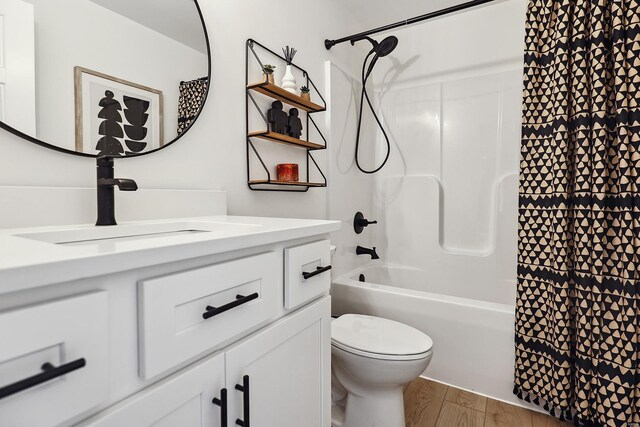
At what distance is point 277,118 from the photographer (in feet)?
5.12

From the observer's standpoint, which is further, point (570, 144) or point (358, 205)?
point (358, 205)

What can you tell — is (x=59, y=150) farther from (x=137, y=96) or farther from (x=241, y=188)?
(x=241, y=188)

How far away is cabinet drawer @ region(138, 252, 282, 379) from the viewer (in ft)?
1.65

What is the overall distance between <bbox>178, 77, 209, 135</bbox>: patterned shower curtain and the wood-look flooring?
154cm

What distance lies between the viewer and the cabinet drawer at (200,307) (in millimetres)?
503

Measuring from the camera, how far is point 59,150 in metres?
0.86

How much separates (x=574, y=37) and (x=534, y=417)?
65.1 inches

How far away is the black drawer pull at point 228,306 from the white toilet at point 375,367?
2.47ft

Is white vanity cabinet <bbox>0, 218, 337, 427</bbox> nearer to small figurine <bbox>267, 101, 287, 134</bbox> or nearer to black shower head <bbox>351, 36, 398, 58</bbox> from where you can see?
small figurine <bbox>267, 101, 287, 134</bbox>

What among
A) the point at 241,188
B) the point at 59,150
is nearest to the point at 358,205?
the point at 241,188

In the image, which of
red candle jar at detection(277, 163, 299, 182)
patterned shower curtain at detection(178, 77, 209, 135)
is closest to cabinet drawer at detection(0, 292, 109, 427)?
patterned shower curtain at detection(178, 77, 209, 135)

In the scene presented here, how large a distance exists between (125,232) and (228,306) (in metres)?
0.41

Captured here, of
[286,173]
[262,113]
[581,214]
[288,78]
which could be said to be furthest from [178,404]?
[581,214]

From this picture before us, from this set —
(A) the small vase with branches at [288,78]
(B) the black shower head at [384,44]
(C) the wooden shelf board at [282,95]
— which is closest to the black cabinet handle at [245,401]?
(C) the wooden shelf board at [282,95]
